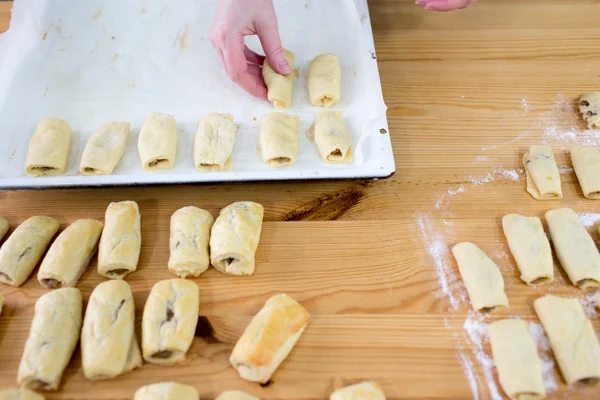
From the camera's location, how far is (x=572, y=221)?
1694mm

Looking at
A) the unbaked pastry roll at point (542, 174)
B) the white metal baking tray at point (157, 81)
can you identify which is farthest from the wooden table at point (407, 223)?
the white metal baking tray at point (157, 81)

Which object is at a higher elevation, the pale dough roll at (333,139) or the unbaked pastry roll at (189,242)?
the pale dough roll at (333,139)

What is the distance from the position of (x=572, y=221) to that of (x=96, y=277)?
5.49 feet

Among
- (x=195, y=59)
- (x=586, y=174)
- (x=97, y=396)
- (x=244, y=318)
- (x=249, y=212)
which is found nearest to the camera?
(x=97, y=396)

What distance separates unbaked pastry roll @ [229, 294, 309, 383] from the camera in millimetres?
1368

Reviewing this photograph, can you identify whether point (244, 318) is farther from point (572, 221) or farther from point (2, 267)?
point (572, 221)

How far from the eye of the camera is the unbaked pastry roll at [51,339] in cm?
134

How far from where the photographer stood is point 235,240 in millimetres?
1573

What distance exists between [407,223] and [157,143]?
979 millimetres

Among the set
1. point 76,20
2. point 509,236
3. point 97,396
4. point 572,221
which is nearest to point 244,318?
Answer: point 97,396

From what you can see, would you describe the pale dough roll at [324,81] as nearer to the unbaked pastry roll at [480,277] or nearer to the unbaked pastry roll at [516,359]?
the unbaked pastry roll at [480,277]

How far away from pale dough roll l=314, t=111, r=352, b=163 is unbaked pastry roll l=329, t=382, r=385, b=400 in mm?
827

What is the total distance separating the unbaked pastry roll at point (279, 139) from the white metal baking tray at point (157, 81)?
0.04 m

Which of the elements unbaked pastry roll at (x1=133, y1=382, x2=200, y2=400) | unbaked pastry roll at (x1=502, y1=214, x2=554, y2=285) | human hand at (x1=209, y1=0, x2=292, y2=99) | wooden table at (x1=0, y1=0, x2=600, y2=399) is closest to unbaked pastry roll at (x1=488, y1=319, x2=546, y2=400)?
wooden table at (x1=0, y1=0, x2=600, y2=399)
